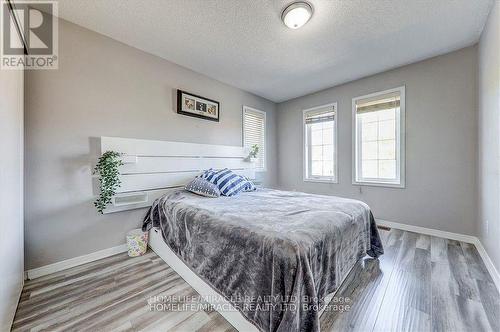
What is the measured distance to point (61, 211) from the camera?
6.22ft

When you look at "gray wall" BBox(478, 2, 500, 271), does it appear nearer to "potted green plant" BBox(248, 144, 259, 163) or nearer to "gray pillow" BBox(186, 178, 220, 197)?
"gray pillow" BBox(186, 178, 220, 197)

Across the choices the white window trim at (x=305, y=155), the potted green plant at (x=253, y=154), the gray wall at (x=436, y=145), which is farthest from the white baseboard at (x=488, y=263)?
the potted green plant at (x=253, y=154)

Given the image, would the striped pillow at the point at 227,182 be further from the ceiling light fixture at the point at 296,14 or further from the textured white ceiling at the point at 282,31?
the ceiling light fixture at the point at 296,14

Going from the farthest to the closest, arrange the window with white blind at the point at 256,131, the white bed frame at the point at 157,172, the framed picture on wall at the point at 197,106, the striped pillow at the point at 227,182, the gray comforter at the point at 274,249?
the window with white blind at the point at 256,131 < the framed picture on wall at the point at 197,106 < the striped pillow at the point at 227,182 < the white bed frame at the point at 157,172 < the gray comforter at the point at 274,249

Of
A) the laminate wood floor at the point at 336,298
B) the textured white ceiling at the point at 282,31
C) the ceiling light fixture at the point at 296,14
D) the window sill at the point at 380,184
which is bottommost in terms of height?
the laminate wood floor at the point at 336,298

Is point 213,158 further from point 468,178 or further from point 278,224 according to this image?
point 468,178

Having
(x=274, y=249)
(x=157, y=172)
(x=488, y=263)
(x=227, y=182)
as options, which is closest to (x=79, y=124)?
(x=157, y=172)

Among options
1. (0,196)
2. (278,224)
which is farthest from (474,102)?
(0,196)

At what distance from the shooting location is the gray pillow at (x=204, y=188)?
7.70 ft

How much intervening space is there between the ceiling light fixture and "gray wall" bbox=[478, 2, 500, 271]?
1.56 metres

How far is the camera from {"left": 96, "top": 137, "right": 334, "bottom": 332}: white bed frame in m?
1.90

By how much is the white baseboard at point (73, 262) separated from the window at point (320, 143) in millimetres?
3419

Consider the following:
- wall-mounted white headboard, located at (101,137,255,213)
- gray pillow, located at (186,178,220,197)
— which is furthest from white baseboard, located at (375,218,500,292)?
wall-mounted white headboard, located at (101,137,255,213)

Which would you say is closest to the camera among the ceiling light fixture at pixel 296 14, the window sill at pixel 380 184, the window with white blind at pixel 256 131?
the ceiling light fixture at pixel 296 14
